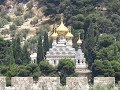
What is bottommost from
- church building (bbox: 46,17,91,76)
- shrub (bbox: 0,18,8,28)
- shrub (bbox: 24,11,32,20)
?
shrub (bbox: 0,18,8,28)

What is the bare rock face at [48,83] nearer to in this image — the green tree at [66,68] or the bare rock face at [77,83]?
the bare rock face at [77,83]

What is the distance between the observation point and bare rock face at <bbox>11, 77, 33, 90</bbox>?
80.9ft

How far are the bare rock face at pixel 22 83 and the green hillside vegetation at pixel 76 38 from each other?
118 ft

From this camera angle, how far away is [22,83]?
24688 mm

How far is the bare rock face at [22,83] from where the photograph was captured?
971 inches

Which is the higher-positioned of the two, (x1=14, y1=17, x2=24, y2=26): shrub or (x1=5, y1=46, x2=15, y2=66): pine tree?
(x1=5, y1=46, x2=15, y2=66): pine tree

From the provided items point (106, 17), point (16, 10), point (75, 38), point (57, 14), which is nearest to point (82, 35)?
point (75, 38)

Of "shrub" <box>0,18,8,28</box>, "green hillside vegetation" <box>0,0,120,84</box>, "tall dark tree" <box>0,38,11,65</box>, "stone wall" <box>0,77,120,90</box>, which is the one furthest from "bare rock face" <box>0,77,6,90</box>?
"shrub" <box>0,18,8,28</box>

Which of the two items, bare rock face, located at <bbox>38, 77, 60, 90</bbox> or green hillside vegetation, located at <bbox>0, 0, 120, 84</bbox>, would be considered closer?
bare rock face, located at <bbox>38, 77, 60, 90</bbox>

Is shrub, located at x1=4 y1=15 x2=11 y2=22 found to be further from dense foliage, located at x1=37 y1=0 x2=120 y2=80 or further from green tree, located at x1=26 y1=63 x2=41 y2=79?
green tree, located at x1=26 y1=63 x2=41 y2=79

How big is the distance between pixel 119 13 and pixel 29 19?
17898mm

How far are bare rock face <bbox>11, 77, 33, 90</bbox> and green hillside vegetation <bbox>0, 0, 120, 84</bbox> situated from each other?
35.9 metres

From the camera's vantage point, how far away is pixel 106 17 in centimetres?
10394

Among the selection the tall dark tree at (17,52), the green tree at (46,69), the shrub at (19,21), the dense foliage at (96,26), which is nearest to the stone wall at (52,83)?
the dense foliage at (96,26)
